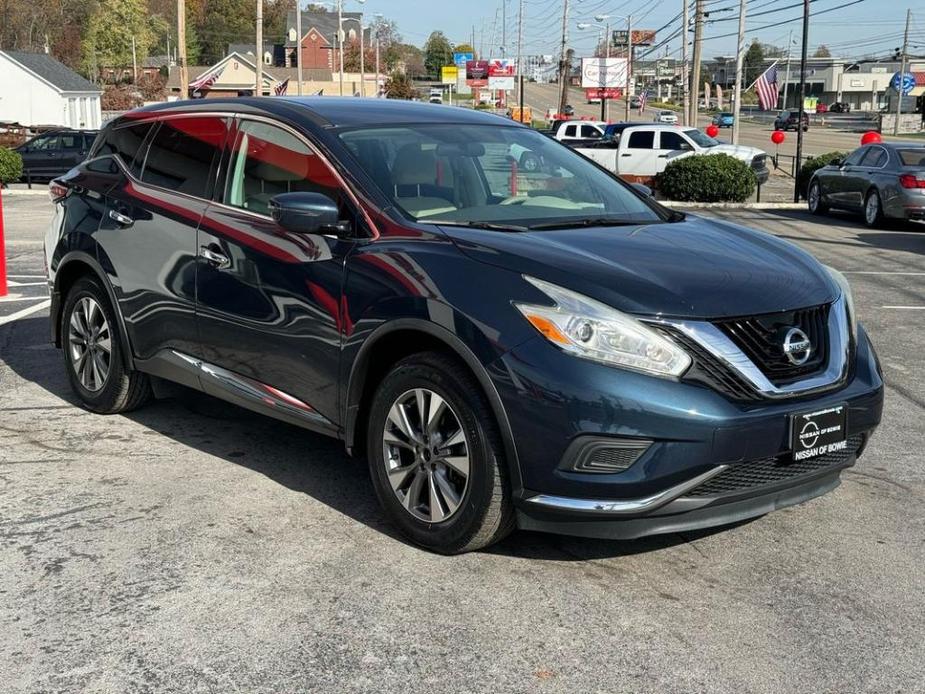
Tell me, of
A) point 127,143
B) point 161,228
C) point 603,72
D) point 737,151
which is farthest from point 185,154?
point 603,72

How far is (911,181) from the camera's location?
18.4 metres

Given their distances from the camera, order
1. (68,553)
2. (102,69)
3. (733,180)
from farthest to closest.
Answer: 1. (102,69)
2. (733,180)
3. (68,553)

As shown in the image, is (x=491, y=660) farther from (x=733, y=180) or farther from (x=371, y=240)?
(x=733, y=180)

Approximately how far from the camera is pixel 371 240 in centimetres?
471

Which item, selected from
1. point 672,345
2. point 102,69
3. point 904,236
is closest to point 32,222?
point 904,236

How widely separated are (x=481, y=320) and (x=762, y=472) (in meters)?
1.14

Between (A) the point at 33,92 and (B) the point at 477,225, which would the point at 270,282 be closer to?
(B) the point at 477,225

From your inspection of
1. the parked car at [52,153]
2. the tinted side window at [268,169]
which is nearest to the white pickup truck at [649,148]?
the parked car at [52,153]

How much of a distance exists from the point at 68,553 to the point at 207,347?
1323 mm

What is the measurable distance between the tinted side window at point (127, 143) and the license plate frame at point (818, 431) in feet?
12.5

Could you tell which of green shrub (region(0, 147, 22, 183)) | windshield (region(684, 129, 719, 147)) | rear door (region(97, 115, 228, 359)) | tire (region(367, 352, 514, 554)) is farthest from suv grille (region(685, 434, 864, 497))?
windshield (region(684, 129, 719, 147))

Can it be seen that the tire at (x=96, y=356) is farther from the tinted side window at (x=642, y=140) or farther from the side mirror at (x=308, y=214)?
the tinted side window at (x=642, y=140)

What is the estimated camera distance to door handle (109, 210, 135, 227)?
238 inches

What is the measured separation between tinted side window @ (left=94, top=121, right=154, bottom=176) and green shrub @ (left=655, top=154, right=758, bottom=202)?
65.8ft
